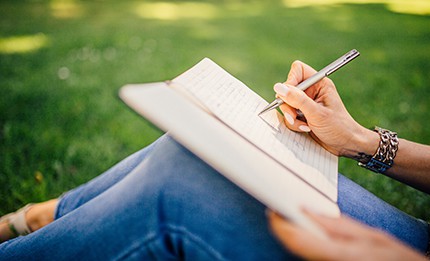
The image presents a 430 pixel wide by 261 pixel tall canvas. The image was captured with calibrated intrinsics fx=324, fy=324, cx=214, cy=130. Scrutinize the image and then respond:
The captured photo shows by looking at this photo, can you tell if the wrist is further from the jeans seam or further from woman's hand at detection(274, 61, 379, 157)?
the jeans seam

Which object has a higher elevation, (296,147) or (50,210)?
(296,147)

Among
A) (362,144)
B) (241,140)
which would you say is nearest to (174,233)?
(241,140)

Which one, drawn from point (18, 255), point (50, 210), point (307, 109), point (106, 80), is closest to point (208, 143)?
point (307, 109)

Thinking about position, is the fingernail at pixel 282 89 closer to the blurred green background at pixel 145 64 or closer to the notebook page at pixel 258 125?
the notebook page at pixel 258 125

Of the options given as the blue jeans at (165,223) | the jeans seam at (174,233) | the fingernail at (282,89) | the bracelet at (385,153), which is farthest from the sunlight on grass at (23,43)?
the bracelet at (385,153)

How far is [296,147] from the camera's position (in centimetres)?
88

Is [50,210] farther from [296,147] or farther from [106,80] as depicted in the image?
[106,80]

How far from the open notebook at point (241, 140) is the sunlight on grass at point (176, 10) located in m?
3.87

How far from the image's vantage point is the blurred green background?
1746 mm

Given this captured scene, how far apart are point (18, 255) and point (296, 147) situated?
0.75 meters

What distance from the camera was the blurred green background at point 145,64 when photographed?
5.73 feet

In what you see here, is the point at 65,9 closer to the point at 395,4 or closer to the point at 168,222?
the point at 168,222

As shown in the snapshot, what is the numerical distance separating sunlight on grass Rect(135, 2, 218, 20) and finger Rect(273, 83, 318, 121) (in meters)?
3.82

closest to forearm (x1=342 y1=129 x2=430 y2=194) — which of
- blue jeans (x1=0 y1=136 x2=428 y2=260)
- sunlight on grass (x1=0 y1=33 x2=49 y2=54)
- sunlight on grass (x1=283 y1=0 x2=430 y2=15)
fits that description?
blue jeans (x1=0 y1=136 x2=428 y2=260)
